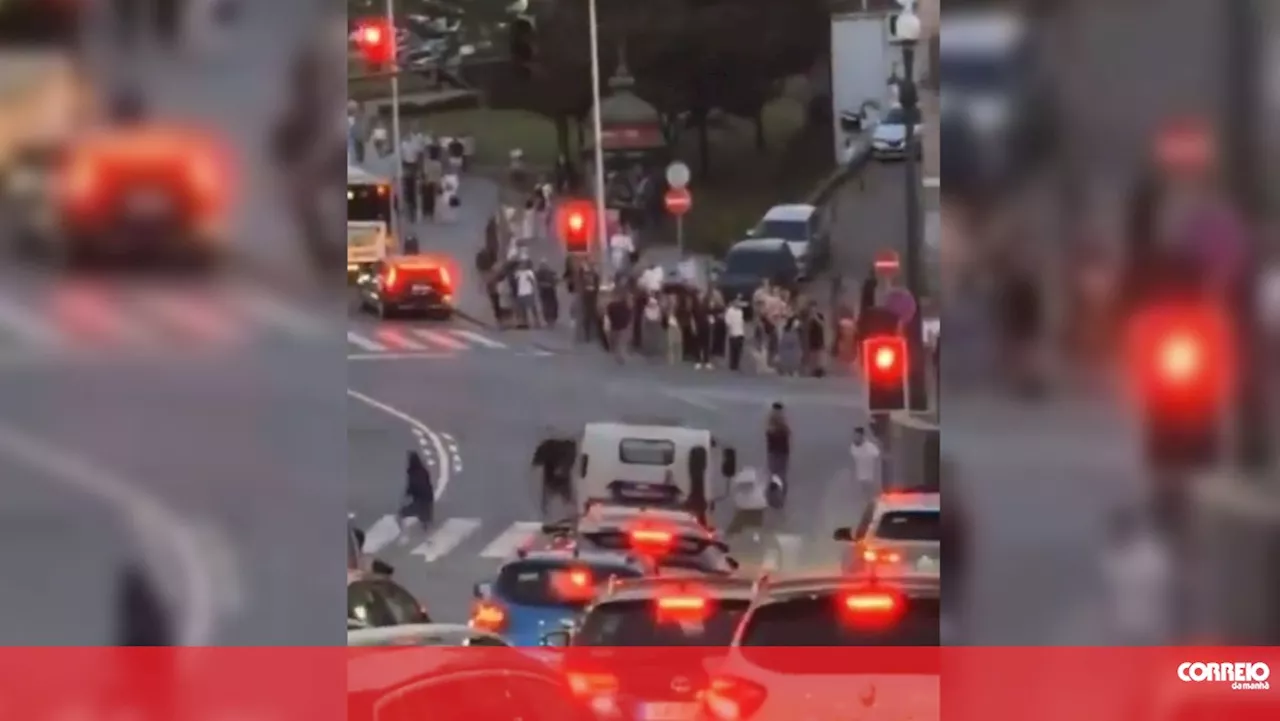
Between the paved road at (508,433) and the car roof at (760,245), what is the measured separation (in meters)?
0.33

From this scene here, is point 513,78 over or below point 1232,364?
over

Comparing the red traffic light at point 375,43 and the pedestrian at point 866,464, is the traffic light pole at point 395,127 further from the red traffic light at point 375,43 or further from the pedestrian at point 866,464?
the pedestrian at point 866,464

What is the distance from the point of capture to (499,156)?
3988mm

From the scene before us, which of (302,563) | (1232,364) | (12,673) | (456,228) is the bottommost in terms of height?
(12,673)

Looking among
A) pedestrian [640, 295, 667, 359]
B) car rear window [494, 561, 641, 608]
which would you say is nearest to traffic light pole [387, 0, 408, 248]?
pedestrian [640, 295, 667, 359]

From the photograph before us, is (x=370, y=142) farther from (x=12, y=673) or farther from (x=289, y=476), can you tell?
(x=12, y=673)

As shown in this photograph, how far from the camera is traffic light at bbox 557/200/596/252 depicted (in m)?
4.00

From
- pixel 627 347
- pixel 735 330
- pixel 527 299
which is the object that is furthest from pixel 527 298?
pixel 735 330

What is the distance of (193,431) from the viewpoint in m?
3.90

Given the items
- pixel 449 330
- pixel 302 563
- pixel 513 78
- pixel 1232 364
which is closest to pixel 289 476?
pixel 302 563

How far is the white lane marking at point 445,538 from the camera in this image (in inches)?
154

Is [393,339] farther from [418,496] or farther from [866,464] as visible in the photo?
[866,464]

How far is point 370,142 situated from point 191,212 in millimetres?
472

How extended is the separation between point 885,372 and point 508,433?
929 millimetres
